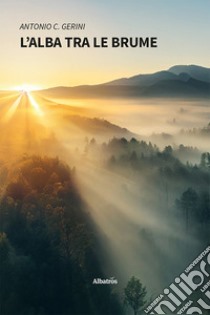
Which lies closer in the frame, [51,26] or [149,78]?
[51,26]

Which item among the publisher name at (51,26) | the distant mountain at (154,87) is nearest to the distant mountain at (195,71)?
the distant mountain at (154,87)

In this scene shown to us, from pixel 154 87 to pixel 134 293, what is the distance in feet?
5.10

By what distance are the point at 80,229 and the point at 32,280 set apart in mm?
514

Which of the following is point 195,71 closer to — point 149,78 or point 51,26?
point 149,78

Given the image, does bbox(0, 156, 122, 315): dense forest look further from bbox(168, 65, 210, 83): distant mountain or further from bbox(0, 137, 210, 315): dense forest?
bbox(168, 65, 210, 83): distant mountain

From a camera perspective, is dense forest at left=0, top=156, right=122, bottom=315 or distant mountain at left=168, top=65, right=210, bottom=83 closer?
dense forest at left=0, top=156, right=122, bottom=315

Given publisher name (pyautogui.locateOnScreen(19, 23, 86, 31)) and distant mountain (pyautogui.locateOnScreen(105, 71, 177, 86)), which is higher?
publisher name (pyautogui.locateOnScreen(19, 23, 86, 31))

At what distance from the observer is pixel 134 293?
5137 mm

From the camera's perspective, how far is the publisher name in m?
A: 5.11

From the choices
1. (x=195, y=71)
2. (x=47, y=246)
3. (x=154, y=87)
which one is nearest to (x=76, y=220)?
(x=47, y=246)

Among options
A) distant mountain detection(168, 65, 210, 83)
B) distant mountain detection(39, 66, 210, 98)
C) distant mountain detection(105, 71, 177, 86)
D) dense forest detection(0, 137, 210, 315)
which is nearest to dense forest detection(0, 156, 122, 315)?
dense forest detection(0, 137, 210, 315)

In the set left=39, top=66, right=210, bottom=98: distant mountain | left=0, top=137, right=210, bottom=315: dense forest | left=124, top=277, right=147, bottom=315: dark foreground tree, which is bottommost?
left=124, top=277, right=147, bottom=315: dark foreground tree

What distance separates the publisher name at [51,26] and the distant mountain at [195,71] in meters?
0.77

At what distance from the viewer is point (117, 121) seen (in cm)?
527
